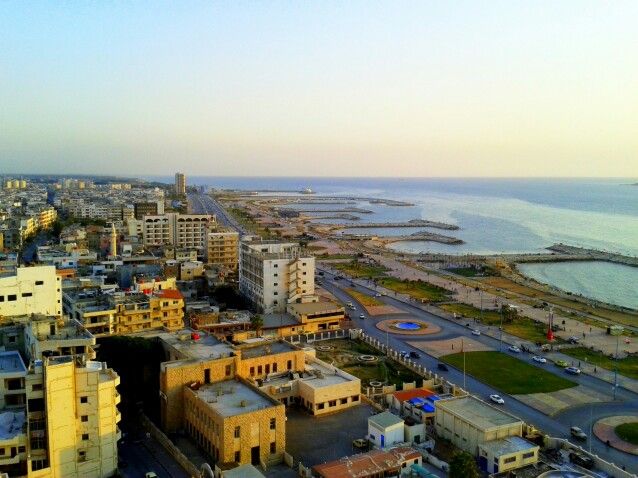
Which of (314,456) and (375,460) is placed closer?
(375,460)

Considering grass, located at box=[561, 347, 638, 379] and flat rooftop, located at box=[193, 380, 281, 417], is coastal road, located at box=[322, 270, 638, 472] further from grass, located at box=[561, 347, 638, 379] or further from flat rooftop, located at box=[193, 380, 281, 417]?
flat rooftop, located at box=[193, 380, 281, 417]

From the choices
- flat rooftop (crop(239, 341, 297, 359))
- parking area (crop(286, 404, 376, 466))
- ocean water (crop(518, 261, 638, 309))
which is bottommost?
ocean water (crop(518, 261, 638, 309))

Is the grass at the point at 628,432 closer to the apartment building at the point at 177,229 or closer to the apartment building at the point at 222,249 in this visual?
the apartment building at the point at 222,249

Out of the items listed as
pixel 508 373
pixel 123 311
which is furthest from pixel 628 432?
pixel 123 311

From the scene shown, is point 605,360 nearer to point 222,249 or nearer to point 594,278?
point 594,278

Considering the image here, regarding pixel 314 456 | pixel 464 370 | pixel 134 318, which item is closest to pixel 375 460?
pixel 314 456

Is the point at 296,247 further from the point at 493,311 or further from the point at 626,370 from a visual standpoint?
the point at 626,370

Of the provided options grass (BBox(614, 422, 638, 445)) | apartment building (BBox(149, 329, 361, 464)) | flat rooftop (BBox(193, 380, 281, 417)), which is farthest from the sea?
flat rooftop (BBox(193, 380, 281, 417))
